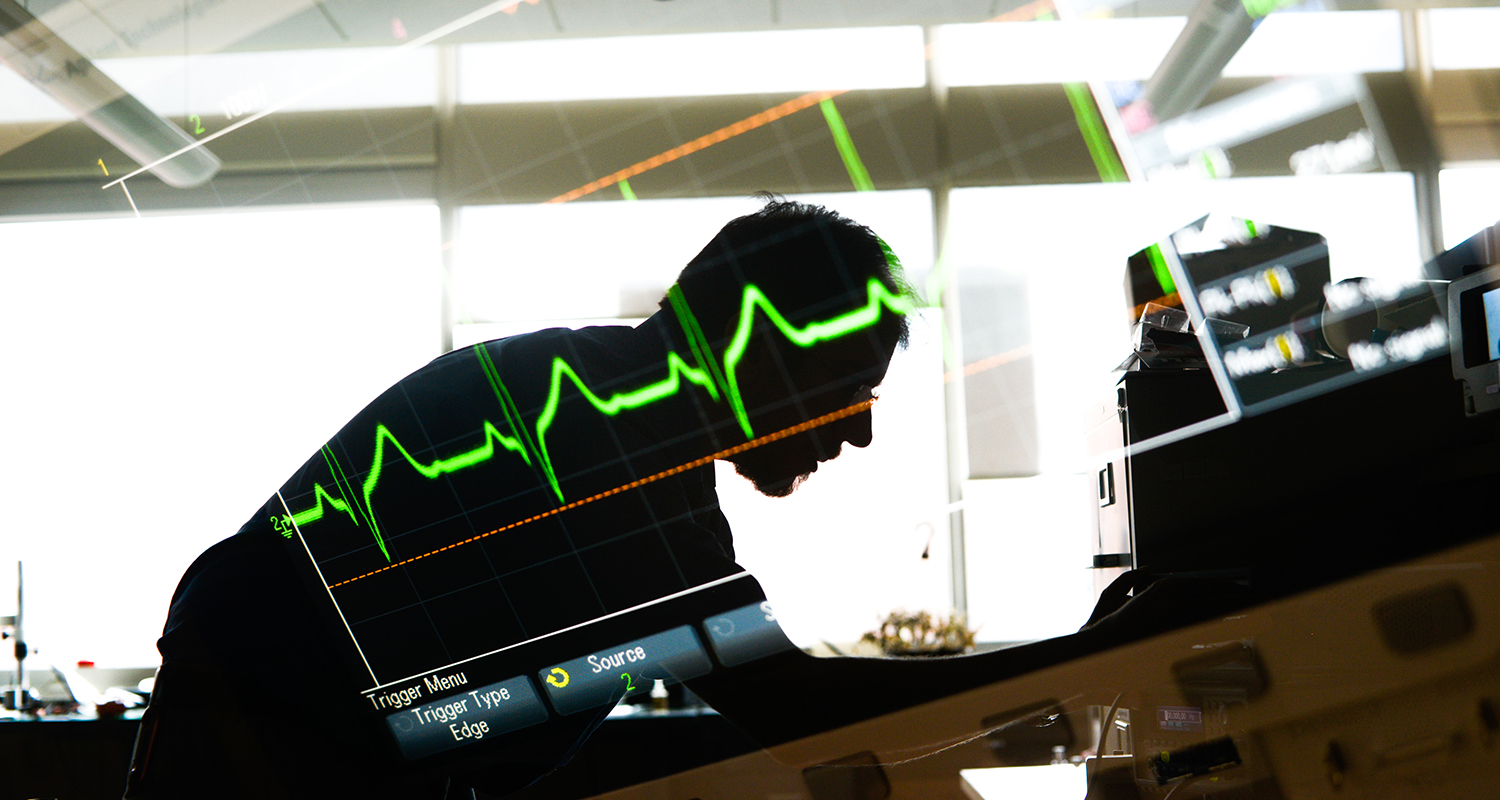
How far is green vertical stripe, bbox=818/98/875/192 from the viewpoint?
2.57m

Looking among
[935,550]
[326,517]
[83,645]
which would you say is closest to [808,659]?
[326,517]

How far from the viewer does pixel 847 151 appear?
262 centimetres

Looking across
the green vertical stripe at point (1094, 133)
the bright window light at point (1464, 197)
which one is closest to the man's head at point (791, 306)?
the green vertical stripe at point (1094, 133)

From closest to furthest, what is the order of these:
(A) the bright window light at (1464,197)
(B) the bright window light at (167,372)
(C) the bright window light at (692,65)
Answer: (B) the bright window light at (167,372)
(A) the bright window light at (1464,197)
(C) the bright window light at (692,65)

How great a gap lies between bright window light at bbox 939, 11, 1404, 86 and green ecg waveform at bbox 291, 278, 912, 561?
37.2 inches

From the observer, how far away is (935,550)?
2518 millimetres

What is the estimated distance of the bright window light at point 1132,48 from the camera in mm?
1599

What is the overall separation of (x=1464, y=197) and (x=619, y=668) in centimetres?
275

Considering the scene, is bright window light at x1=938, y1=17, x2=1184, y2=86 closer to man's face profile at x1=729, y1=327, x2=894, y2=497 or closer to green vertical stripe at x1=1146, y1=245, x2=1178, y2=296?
green vertical stripe at x1=1146, y1=245, x2=1178, y2=296

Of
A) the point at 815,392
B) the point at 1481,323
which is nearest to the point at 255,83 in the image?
the point at 815,392

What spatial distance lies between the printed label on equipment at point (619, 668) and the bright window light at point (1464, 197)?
2515 mm

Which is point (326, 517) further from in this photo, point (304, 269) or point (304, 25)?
point (304, 25)

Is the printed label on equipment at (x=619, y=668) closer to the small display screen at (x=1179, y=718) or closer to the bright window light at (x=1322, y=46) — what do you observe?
the small display screen at (x=1179, y=718)

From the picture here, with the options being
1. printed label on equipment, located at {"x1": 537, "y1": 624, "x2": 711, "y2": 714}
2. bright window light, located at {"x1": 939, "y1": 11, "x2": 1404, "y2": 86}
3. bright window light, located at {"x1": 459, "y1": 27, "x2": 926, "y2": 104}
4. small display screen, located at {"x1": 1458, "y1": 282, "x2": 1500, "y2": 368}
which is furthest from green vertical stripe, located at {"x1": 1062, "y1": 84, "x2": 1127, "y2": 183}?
printed label on equipment, located at {"x1": 537, "y1": 624, "x2": 711, "y2": 714}
